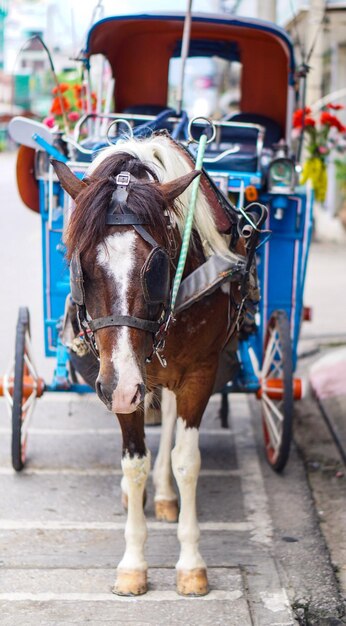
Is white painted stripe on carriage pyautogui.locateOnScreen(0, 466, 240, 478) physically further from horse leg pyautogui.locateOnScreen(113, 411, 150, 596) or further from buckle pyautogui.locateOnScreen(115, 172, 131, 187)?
buckle pyautogui.locateOnScreen(115, 172, 131, 187)

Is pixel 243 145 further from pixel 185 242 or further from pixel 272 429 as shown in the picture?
pixel 185 242

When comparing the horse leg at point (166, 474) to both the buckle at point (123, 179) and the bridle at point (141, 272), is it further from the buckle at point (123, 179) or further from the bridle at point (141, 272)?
the buckle at point (123, 179)

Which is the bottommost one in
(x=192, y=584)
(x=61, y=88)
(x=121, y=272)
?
(x=192, y=584)

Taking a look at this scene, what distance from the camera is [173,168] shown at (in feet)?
12.9

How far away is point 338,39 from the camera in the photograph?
16578 mm

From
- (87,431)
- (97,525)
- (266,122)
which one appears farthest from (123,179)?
(266,122)

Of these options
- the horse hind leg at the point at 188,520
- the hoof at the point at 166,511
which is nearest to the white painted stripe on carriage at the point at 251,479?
the hoof at the point at 166,511

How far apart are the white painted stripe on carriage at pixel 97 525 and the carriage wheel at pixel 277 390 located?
1.98 feet

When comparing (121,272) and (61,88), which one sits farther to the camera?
(61,88)

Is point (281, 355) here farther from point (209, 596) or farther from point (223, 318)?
point (209, 596)

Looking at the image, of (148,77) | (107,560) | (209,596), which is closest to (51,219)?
(107,560)

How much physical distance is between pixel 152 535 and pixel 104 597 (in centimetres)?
73

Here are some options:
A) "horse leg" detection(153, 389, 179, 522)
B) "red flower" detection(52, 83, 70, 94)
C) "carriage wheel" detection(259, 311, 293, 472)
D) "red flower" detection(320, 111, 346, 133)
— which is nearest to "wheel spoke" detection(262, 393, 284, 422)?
"carriage wheel" detection(259, 311, 293, 472)

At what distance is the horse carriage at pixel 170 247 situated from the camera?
3.42 metres
